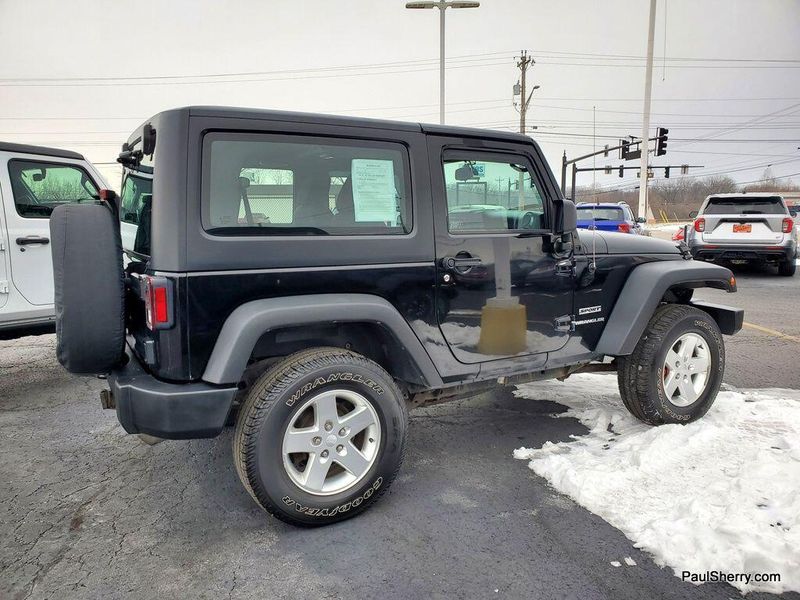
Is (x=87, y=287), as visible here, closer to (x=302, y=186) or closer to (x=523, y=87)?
(x=302, y=186)

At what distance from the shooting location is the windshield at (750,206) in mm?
12391

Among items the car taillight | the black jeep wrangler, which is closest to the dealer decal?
the black jeep wrangler

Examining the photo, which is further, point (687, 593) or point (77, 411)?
point (77, 411)

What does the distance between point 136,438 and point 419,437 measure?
2.01 meters

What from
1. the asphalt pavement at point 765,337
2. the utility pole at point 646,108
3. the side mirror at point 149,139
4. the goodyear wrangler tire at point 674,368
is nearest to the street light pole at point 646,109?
the utility pole at point 646,108

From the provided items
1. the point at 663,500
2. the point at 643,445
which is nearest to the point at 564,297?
the point at 643,445

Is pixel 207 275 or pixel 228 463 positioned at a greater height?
pixel 207 275

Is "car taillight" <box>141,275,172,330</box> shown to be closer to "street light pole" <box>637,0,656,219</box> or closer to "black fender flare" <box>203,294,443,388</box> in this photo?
"black fender flare" <box>203,294,443,388</box>

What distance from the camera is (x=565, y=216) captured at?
3330mm

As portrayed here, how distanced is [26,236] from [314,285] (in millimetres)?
3820

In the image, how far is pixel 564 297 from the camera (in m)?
3.46

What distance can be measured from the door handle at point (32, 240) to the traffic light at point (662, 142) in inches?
1047

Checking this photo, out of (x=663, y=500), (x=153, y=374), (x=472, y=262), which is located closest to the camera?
(x=153, y=374)

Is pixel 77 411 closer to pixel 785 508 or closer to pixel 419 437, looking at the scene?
pixel 419 437
